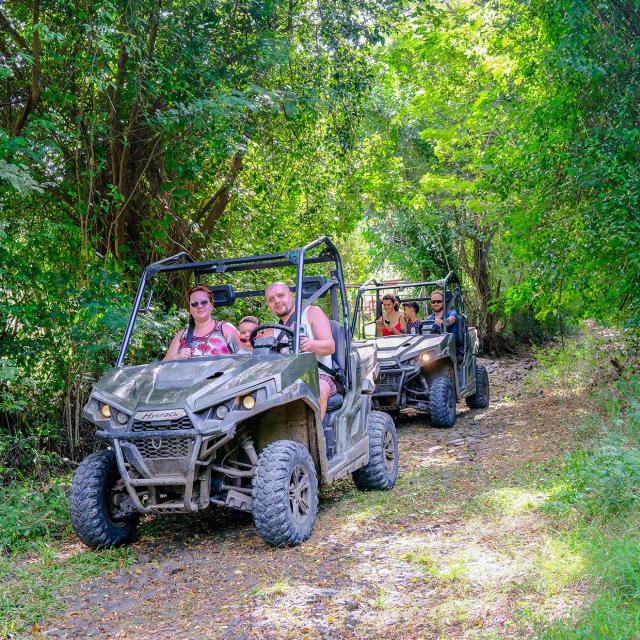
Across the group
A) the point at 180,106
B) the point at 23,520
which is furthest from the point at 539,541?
the point at 180,106

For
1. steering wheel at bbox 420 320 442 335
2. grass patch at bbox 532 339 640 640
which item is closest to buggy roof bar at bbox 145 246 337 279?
grass patch at bbox 532 339 640 640

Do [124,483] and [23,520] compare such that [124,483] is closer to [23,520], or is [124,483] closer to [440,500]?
[23,520]

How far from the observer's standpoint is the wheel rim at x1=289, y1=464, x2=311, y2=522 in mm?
4805

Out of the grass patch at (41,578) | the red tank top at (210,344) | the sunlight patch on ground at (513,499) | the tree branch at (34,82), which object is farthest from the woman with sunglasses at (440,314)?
the grass patch at (41,578)

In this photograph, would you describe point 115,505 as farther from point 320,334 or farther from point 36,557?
point 320,334

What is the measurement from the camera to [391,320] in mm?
10969

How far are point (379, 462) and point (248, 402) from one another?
78.8 inches

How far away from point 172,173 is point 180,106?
201cm

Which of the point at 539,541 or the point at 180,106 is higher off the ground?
the point at 180,106

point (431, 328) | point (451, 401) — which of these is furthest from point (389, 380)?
point (431, 328)

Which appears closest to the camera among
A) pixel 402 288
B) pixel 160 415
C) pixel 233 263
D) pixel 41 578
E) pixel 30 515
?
pixel 41 578

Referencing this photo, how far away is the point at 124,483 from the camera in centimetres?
470

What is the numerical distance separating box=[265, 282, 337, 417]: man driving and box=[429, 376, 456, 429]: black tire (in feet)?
13.4

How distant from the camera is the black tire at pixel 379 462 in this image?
6.23 m
